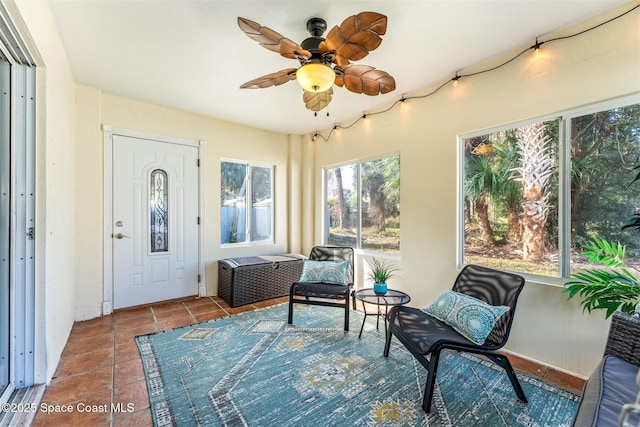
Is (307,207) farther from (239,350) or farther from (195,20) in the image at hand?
(195,20)

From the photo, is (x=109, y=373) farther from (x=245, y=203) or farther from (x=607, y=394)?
(x=607, y=394)

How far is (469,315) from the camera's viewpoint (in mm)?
1900

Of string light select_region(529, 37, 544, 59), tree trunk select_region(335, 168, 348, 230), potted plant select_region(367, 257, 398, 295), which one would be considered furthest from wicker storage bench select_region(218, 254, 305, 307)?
string light select_region(529, 37, 544, 59)

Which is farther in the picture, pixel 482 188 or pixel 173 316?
pixel 173 316

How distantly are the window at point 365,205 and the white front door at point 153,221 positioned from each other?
2.02 metres

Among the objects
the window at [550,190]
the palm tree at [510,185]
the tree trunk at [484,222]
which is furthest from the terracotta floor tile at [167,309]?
the palm tree at [510,185]

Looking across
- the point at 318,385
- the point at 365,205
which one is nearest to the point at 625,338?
the point at 318,385

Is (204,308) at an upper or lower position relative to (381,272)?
lower

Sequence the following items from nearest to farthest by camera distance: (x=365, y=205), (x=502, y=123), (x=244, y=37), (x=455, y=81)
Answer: (x=244, y=37) → (x=502, y=123) → (x=455, y=81) → (x=365, y=205)

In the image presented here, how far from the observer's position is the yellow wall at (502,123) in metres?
1.97

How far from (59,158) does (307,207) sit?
3127 mm

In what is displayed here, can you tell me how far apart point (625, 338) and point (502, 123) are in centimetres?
179

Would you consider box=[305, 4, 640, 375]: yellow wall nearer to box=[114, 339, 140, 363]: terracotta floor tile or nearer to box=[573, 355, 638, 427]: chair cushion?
box=[573, 355, 638, 427]: chair cushion

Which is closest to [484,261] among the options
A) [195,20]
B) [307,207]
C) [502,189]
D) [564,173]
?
[502,189]
